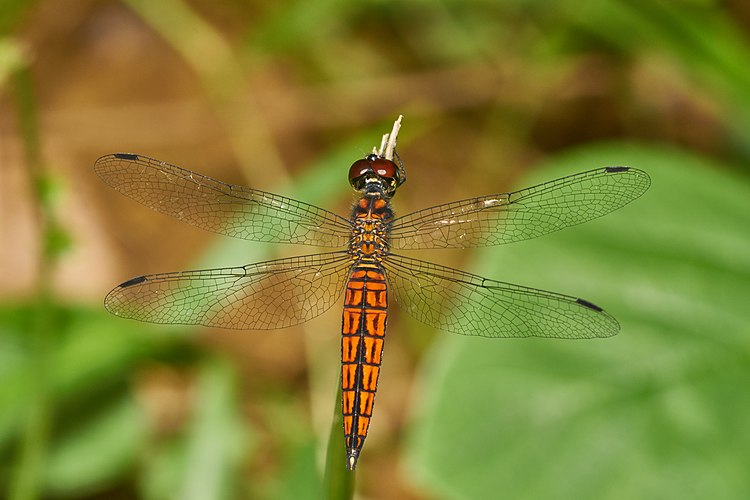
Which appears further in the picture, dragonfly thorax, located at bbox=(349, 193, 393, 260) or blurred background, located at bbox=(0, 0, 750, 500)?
blurred background, located at bbox=(0, 0, 750, 500)

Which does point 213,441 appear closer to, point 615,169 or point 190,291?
point 190,291

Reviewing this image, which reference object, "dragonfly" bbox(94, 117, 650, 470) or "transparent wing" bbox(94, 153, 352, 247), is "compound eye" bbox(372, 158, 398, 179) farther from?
"transparent wing" bbox(94, 153, 352, 247)

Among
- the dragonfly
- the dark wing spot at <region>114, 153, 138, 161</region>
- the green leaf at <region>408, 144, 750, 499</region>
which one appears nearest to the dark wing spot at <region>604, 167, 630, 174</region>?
the dragonfly

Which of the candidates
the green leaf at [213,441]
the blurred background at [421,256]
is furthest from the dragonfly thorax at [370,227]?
the green leaf at [213,441]

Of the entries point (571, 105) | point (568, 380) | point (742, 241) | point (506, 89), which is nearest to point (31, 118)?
point (568, 380)

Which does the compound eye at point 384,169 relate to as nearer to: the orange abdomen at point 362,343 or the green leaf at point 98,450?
the orange abdomen at point 362,343

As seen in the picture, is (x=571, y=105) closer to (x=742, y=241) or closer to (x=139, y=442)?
(x=742, y=241)

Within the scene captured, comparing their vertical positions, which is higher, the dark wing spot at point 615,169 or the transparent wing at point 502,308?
the dark wing spot at point 615,169
